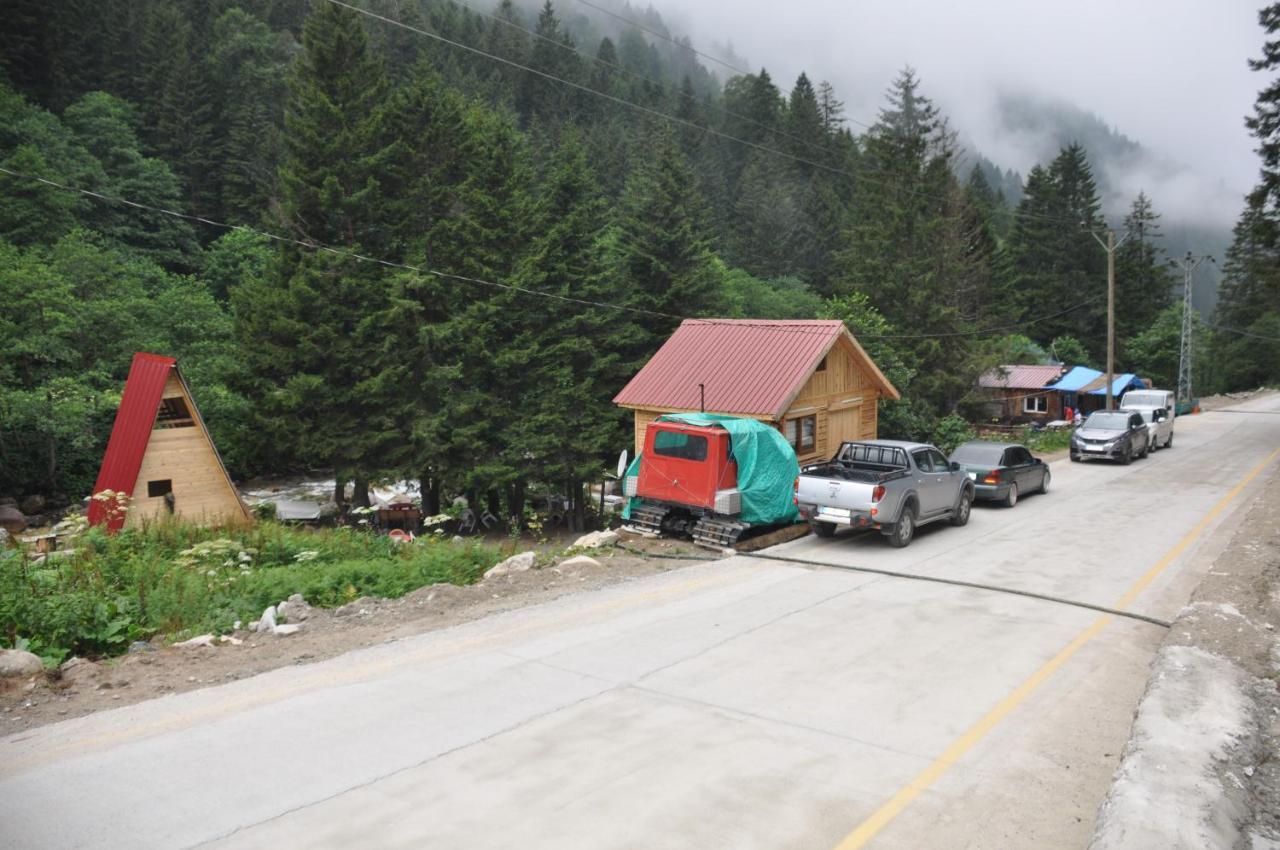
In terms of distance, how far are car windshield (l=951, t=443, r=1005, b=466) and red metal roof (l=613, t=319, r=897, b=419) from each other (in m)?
4.19

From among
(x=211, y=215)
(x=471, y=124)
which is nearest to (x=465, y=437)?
(x=471, y=124)

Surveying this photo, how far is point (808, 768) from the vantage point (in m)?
6.44

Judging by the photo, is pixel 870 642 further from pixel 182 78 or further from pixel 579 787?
pixel 182 78

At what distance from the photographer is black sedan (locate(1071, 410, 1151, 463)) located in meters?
28.3

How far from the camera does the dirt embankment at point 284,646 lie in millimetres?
7734

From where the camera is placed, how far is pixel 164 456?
78.5ft

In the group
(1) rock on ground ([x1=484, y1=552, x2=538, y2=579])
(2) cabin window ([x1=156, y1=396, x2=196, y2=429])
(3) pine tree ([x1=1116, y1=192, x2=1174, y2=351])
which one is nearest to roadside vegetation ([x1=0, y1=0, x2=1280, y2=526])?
(2) cabin window ([x1=156, y1=396, x2=196, y2=429])

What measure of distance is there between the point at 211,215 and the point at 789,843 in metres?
65.1

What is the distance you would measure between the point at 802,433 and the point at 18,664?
715 inches

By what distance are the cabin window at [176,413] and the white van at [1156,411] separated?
31683mm

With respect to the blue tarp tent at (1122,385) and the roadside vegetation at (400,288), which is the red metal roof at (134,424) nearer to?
the roadside vegetation at (400,288)

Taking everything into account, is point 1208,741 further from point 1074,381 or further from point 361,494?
point 1074,381

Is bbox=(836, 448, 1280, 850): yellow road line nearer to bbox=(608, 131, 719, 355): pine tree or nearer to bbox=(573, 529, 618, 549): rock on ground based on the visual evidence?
bbox=(573, 529, 618, 549): rock on ground

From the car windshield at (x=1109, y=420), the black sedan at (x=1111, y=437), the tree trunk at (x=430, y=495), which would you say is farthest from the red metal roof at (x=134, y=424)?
the car windshield at (x=1109, y=420)
